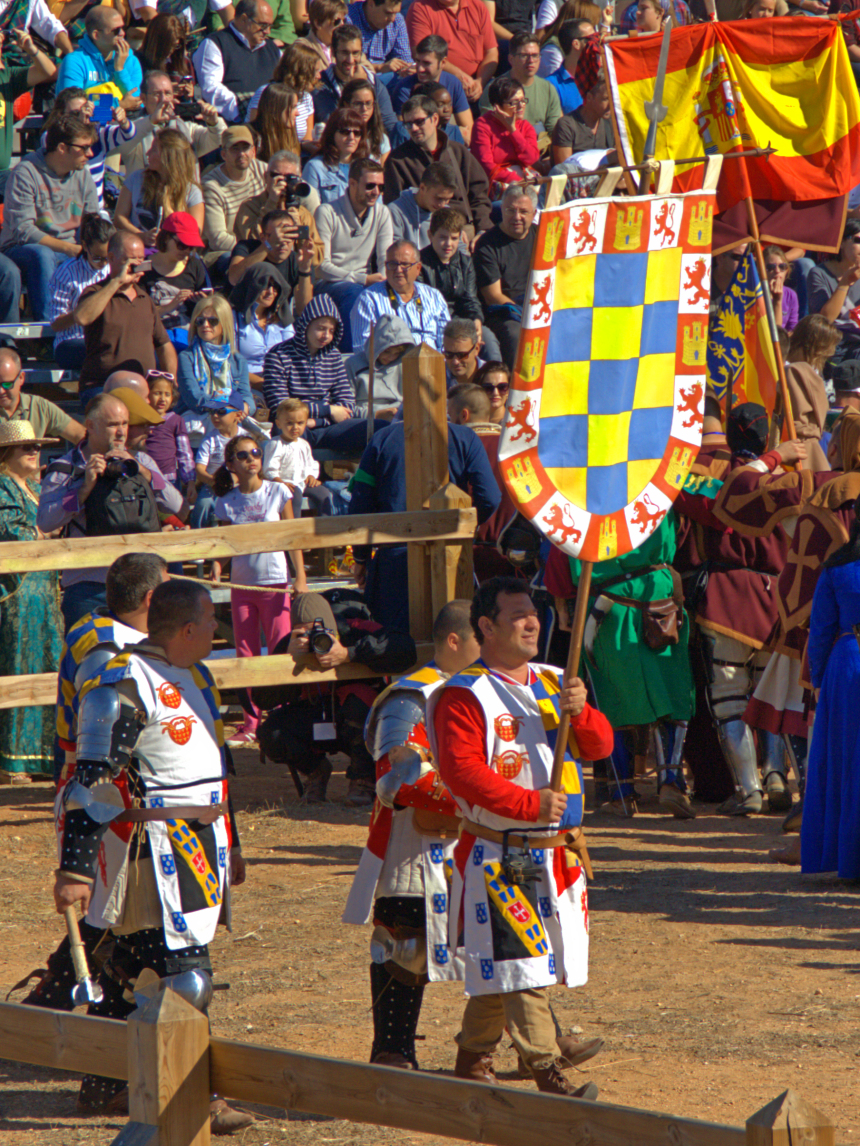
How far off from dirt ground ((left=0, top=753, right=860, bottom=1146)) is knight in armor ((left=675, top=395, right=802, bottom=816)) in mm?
283

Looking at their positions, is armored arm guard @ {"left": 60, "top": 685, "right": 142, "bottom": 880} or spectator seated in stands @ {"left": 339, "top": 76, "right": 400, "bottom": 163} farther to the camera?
spectator seated in stands @ {"left": 339, "top": 76, "right": 400, "bottom": 163}

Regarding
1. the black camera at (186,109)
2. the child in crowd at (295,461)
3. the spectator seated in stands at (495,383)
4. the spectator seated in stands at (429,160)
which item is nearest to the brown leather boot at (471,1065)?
the spectator seated in stands at (495,383)

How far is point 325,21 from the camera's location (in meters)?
13.7

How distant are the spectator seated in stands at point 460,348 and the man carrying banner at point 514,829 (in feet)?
20.0

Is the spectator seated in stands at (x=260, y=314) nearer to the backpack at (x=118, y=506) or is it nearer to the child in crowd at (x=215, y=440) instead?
the child in crowd at (x=215, y=440)

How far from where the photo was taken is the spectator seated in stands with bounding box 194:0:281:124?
43.7 ft

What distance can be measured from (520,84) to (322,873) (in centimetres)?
867

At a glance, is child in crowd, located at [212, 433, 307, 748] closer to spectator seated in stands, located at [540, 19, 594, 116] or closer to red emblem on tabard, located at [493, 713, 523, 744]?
red emblem on tabard, located at [493, 713, 523, 744]

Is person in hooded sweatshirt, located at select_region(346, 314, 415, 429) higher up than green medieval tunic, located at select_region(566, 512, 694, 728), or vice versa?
person in hooded sweatshirt, located at select_region(346, 314, 415, 429)

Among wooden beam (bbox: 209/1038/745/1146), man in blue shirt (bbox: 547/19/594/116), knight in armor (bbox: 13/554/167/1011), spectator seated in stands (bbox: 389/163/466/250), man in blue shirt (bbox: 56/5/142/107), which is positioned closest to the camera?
wooden beam (bbox: 209/1038/745/1146)

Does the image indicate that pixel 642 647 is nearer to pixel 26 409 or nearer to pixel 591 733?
pixel 591 733

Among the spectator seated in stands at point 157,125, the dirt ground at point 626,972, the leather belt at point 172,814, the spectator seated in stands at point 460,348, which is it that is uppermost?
the spectator seated in stands at point 157,125

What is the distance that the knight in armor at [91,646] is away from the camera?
15.0 ft

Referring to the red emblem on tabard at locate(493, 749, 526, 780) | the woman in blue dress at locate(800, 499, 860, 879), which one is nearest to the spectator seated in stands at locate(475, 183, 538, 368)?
the woman in blue dress at locate(800, 499, 860, 879)
